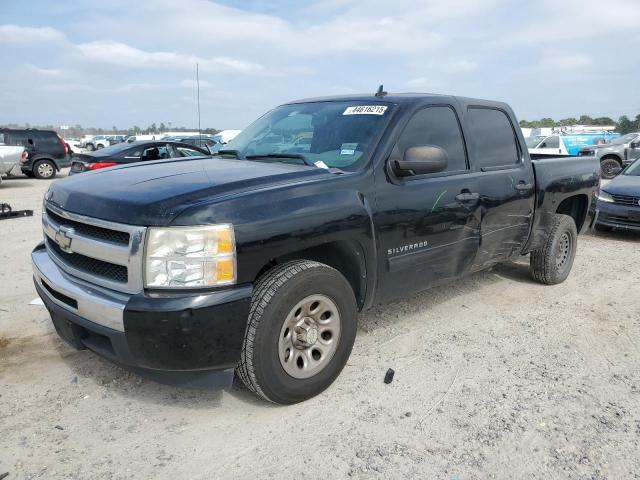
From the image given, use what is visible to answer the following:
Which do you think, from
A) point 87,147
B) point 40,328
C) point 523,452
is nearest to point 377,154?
point 523,452

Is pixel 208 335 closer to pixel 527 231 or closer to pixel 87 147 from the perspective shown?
pixel 527 231

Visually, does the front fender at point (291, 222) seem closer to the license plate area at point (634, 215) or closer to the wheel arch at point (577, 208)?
the wheel arch at point (577, 208)

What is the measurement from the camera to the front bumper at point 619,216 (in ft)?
26.8

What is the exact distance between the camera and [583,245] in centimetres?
780

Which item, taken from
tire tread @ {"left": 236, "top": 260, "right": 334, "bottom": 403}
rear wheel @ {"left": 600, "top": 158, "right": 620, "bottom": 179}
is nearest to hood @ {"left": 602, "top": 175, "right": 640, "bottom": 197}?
tire tread @ {"left": 236, "top": 260, "right": 334, "bottom": 403}

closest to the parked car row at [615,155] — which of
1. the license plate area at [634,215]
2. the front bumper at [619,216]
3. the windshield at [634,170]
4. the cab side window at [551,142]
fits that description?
the cab side window at [551,142]

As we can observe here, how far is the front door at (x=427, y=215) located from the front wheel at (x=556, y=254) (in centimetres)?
156

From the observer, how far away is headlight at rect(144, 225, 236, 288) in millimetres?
2498

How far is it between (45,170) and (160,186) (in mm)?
17388

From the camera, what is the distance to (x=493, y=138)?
4.55 m

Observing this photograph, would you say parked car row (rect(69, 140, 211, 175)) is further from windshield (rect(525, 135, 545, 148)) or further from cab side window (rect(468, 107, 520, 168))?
windshield (rect(525, 135, 545, 148))

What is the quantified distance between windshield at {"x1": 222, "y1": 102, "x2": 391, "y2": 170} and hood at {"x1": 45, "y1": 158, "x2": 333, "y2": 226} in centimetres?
26

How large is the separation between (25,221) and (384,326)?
23.6ft

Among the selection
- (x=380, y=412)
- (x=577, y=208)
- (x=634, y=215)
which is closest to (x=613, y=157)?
(x=634, y=215)
